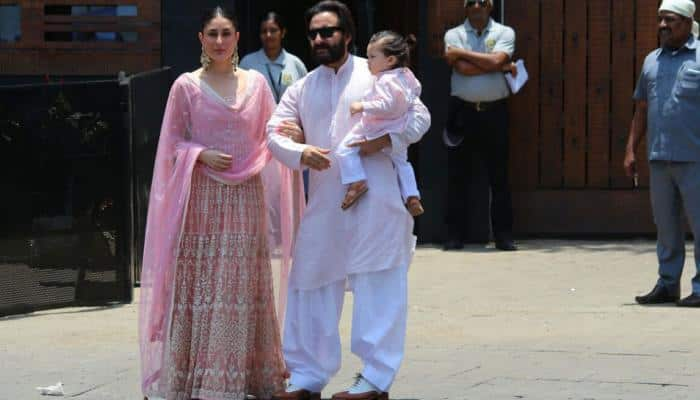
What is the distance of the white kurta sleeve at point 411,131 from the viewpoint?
7.38m

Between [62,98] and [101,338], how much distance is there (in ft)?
5.69

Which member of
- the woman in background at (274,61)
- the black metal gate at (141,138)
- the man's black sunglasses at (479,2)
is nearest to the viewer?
the black metal gate at (141,138)

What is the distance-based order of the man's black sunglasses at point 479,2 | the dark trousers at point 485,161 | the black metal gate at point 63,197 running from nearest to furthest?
the black metal gate at point 63,197 → the man's black sunglasses at point 479,2 → the dark trousers at point 485,161

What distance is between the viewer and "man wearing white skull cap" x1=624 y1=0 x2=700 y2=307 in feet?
33.8

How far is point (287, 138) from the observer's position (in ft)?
24.2

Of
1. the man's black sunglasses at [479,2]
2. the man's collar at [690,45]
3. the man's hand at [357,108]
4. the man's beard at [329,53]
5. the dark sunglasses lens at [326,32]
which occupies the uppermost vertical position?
the man's black sunglasses at [479,2]

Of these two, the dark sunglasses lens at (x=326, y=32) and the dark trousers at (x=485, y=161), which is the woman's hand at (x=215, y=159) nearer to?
the dark sunglasses lens at (x=326, y=32)

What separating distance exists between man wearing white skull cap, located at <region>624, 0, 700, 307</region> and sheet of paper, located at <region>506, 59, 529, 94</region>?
2870mm

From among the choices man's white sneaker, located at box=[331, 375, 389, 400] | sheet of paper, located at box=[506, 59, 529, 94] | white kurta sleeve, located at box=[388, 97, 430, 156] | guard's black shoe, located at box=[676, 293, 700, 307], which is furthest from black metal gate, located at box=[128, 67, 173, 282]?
man's white sneaker, located at box=[331, 375, 389, 400]

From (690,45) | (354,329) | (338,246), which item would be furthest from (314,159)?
(690,45)

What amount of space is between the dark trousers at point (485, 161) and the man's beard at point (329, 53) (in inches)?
244

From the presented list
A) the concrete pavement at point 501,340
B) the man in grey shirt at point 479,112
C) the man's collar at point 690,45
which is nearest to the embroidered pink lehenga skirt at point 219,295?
the concrete pavement at point 501,340

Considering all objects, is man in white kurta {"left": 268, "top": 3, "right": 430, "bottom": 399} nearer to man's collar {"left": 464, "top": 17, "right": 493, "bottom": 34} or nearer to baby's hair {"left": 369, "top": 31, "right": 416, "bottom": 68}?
baby's hair {"left": 369, "top": 31, "right": 416, "bottom": 68}

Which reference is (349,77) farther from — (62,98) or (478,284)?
(478,284)
